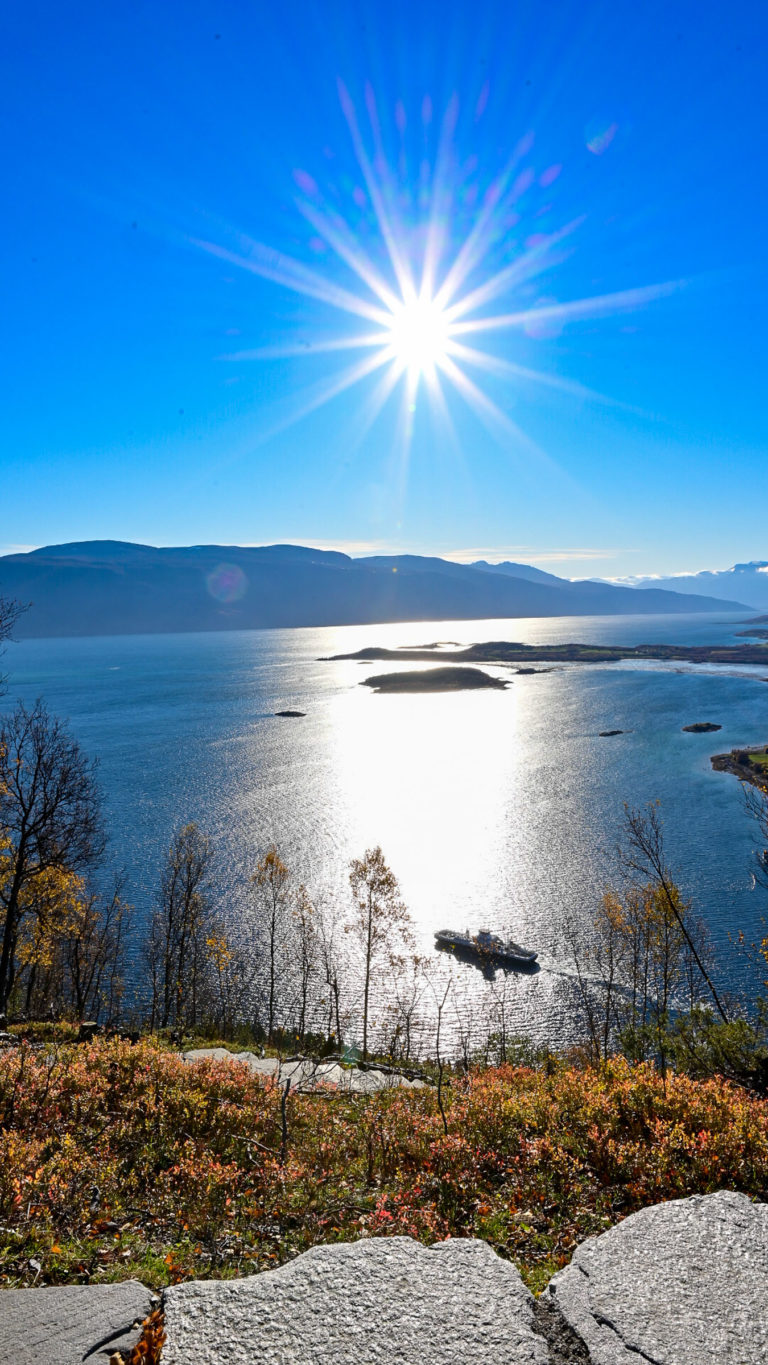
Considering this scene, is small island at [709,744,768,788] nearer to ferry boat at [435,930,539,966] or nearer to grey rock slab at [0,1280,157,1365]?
ferry boat at [435,930,539,966]

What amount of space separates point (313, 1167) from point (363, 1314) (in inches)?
220

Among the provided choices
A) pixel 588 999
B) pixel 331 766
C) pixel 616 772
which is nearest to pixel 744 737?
pixel 616 772

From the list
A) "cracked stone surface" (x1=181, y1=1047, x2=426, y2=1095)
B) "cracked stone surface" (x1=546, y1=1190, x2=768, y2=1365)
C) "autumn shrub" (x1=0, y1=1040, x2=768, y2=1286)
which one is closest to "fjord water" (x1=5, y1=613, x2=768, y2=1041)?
"cracked stone surface" (x1=181, y1=1047, x2=426, y2=1095)

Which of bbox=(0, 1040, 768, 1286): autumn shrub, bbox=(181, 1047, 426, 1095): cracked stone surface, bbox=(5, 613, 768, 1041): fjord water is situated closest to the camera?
bbox=(0, 1040, 768, 1286): autumn shrub

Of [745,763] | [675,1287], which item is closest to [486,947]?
[675,1287]

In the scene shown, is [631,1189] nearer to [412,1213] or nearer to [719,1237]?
[719,1237]

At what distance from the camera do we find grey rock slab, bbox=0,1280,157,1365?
17.5 feet

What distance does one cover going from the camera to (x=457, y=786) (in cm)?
9750

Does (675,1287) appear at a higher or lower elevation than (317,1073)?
higher

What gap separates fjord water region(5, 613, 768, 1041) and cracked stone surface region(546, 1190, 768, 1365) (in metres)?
40.1

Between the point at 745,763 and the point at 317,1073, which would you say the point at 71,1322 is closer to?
the point at 317,1073

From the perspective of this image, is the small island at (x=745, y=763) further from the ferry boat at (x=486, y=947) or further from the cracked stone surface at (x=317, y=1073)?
the cracked stone surface at (x=317, y=1073)

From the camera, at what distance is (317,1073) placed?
18766 mm

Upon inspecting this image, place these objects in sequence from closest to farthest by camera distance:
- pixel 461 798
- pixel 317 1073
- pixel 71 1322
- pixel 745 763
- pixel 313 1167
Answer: pixel 71 1322 < pixel 313 1167 < pixel 317 1073 < pixel 745 763 < pixel 461 798
